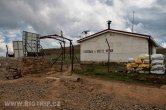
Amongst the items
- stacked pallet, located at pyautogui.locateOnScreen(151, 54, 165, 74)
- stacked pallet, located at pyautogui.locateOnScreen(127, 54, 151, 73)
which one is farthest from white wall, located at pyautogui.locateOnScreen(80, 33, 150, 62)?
stacked pallet, located at pyautogui.locateOnScreen(151, 54, 165, 74)

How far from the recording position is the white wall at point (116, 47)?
31.9 m

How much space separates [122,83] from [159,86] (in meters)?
2.21

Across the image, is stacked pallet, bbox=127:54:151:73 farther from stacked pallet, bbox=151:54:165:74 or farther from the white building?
the white building

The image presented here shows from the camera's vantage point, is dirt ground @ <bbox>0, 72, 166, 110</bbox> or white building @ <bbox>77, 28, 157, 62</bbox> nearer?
dirt ground @ <bbox>0, 72, 166, 110</bbox>

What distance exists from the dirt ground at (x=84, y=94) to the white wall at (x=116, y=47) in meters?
11.1

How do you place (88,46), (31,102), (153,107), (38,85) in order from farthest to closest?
(88,46) → (38,85) → (31,102) → (153,107)

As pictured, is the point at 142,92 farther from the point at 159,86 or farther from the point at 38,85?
the point at 38,85

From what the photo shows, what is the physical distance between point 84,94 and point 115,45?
15.3m

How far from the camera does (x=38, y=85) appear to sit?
821 inches

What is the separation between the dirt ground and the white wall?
36.6ft

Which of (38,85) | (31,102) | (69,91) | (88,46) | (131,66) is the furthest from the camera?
(88,46)

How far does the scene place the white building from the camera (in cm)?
3184

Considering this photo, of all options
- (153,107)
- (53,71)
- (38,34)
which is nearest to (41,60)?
(53,71)

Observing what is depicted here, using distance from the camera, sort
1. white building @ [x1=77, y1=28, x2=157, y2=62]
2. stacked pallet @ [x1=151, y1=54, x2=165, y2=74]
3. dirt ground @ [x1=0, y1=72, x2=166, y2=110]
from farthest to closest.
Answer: white building @ [x1=77, y1=28, x2=157, y2=62], stacked pallet @ [x1=151, y1=54, x2=165, y2=74], dirt ground @ [x1=0, y1=72, x2=166, y2=110]
